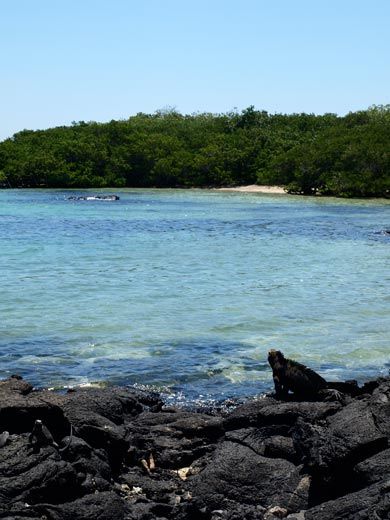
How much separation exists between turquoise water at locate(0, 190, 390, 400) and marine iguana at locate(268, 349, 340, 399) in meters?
1.31

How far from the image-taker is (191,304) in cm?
1872

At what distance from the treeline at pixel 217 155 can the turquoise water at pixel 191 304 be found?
2920 centimetres

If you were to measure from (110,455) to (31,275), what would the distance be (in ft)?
51.6

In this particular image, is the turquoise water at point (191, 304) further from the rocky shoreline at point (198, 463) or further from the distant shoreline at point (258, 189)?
the distant shoreline at point (258, 189)

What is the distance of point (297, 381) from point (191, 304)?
8.68 m

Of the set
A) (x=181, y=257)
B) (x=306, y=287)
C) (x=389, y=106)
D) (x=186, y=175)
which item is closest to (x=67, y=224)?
(x=181, y=257)

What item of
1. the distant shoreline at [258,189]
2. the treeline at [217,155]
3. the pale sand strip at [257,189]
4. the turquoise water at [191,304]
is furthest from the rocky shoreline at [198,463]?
the pale sand strip at [257,189]

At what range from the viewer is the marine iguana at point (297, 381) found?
9913mm

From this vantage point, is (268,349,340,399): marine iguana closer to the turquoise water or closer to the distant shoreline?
the turquoise water

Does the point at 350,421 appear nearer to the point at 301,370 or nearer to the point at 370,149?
the point at 301,370

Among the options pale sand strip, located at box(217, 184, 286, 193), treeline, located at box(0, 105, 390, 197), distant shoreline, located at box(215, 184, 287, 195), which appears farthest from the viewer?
pale sand strip, located at box(217, 184, 286, 193)

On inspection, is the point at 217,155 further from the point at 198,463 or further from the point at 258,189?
the point at 198,463

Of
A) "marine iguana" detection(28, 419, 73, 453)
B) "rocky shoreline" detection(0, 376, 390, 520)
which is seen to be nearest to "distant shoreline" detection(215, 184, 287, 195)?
"rocky shoreline" detection(0, 376, 390, 520)

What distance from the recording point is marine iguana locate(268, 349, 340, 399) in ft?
32.5
